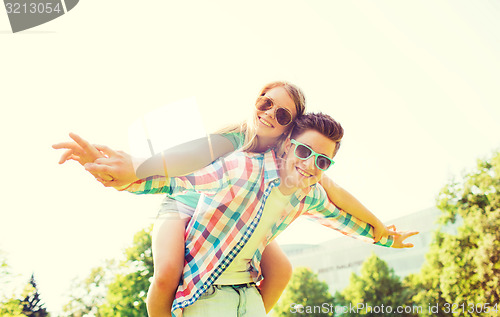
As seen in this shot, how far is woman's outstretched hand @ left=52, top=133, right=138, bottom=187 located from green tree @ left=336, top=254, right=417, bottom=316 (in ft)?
77.9

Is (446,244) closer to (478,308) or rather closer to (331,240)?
(478,308)

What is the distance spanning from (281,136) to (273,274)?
2.85 ft

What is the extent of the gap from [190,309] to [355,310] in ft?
77.1

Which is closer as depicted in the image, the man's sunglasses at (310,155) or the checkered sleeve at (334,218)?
the man's sunglasses at (310,155)

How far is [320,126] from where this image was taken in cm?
232

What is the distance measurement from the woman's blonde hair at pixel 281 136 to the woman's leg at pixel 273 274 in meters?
0.69

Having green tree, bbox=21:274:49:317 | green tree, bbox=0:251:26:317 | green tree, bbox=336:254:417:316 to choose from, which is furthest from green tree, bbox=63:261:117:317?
green tree, bbox=336:254:417:316

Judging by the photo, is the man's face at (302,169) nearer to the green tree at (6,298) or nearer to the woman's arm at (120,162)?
the woman's arm at (120,162)

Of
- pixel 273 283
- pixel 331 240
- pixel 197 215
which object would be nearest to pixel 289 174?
pixel 197 215

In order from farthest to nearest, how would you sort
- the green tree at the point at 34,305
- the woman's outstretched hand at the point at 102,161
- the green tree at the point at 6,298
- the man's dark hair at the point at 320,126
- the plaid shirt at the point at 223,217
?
the green tree at the point at 34,305 → the green tree at the point at 6,298 → the man's dark hair at the point at 320,126 → the plaid shirt at the point at 223,217 → the woman's outstretched hand at the point at 102,161

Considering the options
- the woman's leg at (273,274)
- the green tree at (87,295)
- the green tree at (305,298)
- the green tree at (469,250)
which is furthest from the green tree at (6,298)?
the green tree at (469,250)

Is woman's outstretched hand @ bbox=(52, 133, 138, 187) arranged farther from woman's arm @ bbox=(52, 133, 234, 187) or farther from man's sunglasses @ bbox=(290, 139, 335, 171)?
man's sunglasses @ bbox=(290, 139, 335, 171)

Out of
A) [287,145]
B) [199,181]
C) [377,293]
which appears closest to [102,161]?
[199,181]

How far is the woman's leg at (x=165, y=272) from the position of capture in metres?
2.00
